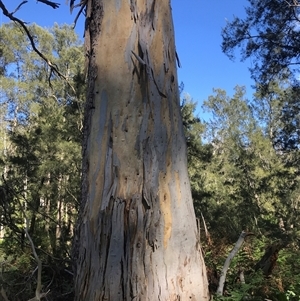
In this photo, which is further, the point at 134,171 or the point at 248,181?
the point at 248,181

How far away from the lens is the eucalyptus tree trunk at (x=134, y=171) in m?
1.37

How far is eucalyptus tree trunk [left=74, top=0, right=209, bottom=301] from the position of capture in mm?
1369

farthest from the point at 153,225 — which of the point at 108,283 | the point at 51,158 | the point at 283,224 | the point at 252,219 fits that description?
the point at 283,224

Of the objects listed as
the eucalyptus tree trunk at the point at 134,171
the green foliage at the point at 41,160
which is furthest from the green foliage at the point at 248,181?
the eucalyptus tree trunk at the point at 134,171

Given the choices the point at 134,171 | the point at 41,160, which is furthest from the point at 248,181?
the point at 134,171

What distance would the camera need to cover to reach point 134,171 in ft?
4.74

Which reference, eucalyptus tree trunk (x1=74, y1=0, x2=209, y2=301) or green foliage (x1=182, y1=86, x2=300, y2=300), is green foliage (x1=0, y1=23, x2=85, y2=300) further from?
green foliage (x1=182, y1=86, x2=300, y2=300)

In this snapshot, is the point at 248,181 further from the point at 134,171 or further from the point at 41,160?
the point at 134,171

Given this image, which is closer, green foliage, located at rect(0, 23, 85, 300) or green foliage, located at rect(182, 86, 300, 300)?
green foliage, located at rect(0, 23, 85, 300)

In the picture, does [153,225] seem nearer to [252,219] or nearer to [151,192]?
[151,192]

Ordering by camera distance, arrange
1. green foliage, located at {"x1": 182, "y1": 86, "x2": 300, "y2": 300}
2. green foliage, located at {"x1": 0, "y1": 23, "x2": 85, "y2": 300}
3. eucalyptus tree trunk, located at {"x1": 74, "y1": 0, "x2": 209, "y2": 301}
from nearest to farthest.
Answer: eucalyptus tree trunk, located at {"x1": 74, "y1": 0, "x2": 209, "y2": 301} → green foliage, located at {"x1": 0, "y1": 23, "x2": 85, "y2": 300} → green foliage, located at {"x1": 182, "y1": 86, "x2": 300, "y2": 300}

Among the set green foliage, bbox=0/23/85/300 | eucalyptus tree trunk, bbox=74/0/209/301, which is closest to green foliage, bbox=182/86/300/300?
green foliage, bbox=0/23/85/300

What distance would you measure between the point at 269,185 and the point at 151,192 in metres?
17.9

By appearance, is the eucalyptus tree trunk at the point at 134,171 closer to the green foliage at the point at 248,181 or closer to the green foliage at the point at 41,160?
the green foliage at the point at 41,160
